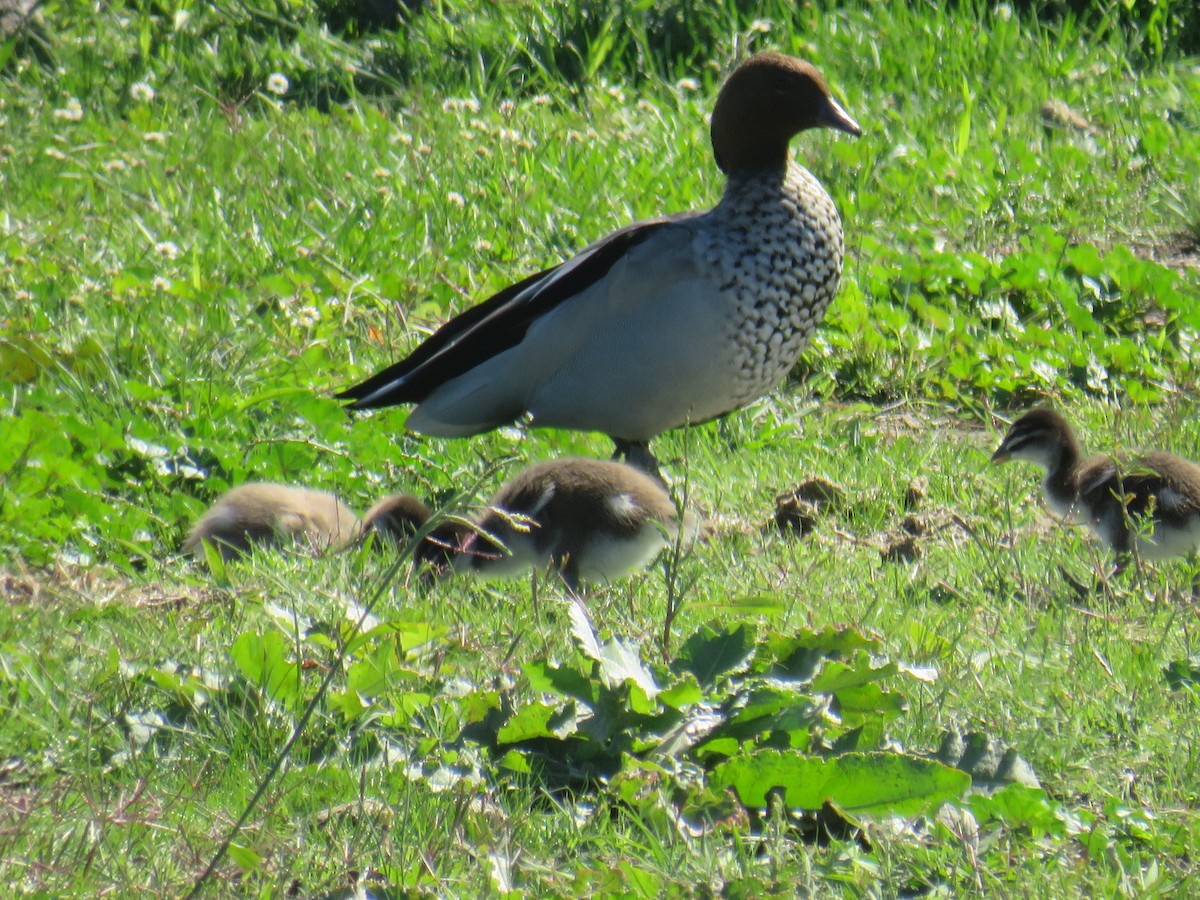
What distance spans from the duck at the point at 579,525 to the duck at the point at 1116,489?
1.12 meters

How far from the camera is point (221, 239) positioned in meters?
7.12

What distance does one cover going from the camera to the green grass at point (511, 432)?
9.87 ft

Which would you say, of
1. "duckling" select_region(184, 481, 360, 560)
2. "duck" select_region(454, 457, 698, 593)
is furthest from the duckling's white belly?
"duckling" select_region(184, 481, 360, 560)

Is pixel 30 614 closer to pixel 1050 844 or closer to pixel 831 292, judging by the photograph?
pixel 1050 844

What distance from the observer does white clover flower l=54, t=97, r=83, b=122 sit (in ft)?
27.6

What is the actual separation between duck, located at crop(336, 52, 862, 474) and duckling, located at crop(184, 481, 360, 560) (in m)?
0.59

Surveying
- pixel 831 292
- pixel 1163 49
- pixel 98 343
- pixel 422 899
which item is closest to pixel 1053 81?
pixel 1163 49

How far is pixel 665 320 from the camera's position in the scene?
5438 millimetres

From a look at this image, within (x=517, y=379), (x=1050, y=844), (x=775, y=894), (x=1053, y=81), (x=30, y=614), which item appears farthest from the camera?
(x=1053, y=81)

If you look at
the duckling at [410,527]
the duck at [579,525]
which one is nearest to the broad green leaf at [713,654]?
the duck at [579,525]

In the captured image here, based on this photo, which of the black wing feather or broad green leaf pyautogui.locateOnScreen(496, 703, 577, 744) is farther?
the black wing feather

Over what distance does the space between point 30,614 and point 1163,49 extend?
7.56 m

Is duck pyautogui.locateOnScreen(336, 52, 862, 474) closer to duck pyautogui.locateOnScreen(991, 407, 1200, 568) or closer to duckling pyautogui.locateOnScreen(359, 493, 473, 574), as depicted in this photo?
duckling pyautogui.locateOnScreen(359, 493, 473, 574)

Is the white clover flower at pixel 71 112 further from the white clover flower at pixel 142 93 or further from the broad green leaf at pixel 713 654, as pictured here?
the broad green leaf at pixel 713 654
